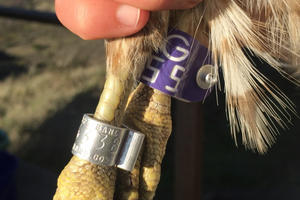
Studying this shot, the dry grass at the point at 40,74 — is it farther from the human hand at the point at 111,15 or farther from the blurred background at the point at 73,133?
the human hand at the point at 111,15

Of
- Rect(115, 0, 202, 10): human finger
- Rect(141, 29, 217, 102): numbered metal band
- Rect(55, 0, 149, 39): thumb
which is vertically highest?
Rect(115, 0, 202, 10): human finger

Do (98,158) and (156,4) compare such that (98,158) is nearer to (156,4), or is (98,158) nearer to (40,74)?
(156,4)

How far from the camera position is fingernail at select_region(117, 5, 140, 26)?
304mm

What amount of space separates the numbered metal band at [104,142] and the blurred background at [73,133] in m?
0.46

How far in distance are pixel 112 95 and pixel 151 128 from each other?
2.2 inches

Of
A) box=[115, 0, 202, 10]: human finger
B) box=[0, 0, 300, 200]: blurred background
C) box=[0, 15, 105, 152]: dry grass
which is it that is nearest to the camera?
box=[115, 0, 202, 10]: human finger

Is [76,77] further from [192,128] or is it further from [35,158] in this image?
[192,128]

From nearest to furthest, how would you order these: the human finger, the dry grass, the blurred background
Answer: the human finger < the blurred background < the dry grass

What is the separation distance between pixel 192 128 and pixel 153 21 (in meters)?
0.54

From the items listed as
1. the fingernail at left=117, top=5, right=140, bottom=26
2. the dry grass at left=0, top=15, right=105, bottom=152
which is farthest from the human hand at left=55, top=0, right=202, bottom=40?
the dry grass at left=0, top=15, right=105, bottom=152

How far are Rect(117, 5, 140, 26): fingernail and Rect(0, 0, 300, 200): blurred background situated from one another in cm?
48

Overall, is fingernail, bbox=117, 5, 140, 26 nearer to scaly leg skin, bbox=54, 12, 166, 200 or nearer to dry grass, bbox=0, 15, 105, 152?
scaly leg skin, bbox=54, 12, 166, 200

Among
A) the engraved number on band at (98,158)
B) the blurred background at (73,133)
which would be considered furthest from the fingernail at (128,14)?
the blurred background at (73,133)

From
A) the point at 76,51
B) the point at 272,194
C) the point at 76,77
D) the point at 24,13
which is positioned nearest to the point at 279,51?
the point at 24,13
